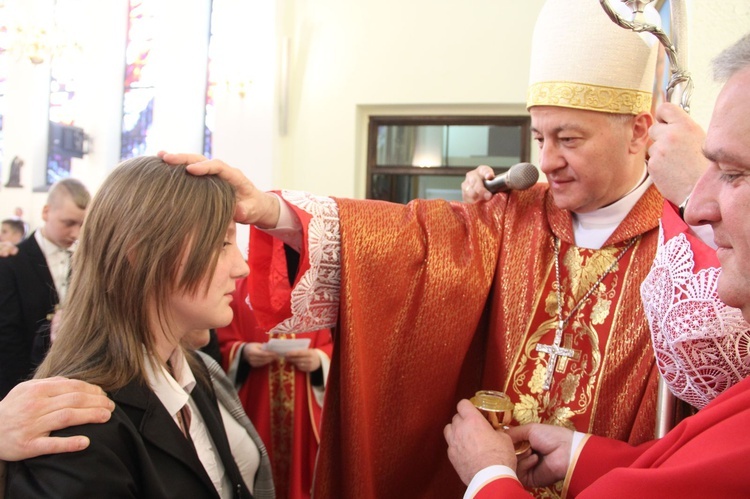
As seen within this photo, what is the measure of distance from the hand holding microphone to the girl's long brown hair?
858 millimetres

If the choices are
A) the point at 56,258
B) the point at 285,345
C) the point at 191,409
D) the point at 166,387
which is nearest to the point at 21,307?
the point at 56,258

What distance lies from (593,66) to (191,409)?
4.87 ft

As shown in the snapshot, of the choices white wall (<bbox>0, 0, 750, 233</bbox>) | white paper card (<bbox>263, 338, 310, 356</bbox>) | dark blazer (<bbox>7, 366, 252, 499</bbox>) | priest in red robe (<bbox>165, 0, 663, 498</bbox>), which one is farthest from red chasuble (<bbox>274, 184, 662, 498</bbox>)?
white wall (<bbox>0, 0, 750, 233</bbox>)

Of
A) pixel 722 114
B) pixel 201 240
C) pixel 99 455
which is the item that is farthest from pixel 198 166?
pixel 722 114

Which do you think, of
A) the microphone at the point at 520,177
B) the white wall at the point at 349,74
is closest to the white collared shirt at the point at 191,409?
the microphone at the point at 520,177

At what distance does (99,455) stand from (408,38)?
680cm

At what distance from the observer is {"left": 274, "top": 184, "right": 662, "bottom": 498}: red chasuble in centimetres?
180

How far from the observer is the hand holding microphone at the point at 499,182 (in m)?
1.91

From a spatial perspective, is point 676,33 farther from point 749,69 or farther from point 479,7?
point 479,7

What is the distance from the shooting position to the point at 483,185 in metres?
2.09

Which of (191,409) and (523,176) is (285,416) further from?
(523,176)

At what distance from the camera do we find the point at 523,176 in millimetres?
1910

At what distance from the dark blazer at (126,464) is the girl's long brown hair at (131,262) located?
0.29 feet

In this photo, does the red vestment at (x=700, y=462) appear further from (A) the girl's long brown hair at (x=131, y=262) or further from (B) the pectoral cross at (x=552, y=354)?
(A) the girl's long brown hair at (x=131, y=262)
